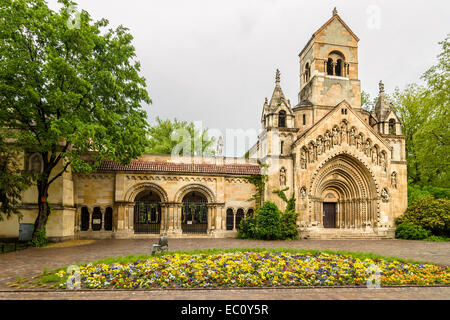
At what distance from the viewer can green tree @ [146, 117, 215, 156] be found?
1864 inches

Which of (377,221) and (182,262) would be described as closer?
(182,262)

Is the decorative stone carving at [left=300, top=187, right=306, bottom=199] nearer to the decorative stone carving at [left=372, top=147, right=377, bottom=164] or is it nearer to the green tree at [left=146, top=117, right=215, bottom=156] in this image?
the decorative stone carving at [left=372, top=147, right=377, bottom=164]

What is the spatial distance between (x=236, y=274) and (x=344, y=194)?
2164cm

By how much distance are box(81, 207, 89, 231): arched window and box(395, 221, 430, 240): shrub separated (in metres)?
25.9

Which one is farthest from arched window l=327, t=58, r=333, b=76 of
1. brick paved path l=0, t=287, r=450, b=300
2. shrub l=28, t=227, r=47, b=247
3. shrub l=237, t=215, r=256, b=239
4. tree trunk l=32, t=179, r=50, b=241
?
shrub l=28, t=227, r=47, b=247

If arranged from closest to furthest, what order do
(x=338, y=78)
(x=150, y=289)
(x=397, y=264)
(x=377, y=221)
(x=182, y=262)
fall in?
(x=150, y=289)
(x=182, y=262)
(x=397, y=264)
(x=377, y=221)
(x=338, y=78)

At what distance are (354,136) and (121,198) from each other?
66.8 ft

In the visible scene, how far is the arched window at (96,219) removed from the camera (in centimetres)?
2483

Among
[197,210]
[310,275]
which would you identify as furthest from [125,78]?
[197,210]

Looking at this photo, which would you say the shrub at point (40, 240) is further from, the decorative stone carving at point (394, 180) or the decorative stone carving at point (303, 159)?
the decorative stone carving at point (394, 180)

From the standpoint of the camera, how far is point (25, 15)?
53.8ft

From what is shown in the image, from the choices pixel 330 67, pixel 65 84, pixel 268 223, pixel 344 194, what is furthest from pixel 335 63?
pixel 65 84

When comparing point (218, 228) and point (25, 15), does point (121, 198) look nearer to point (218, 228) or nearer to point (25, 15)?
point (218, 228)

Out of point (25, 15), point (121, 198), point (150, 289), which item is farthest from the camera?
point (121, 198)
